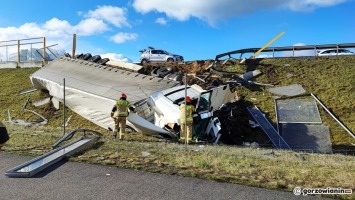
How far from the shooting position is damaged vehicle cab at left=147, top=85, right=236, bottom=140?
12.4 metres

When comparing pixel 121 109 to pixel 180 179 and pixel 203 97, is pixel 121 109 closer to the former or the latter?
pixel 203 97

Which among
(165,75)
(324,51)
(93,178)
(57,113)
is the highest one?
(324,51)

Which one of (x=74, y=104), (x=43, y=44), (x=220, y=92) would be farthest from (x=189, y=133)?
(x=43, y=44)

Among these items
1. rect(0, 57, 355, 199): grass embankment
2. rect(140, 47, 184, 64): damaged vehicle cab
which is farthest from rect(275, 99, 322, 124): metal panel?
rect(140, 47, 184, 64): damaged vehicle cab

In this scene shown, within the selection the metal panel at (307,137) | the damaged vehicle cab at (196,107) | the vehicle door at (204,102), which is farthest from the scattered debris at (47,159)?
the metal panel at (307,137)

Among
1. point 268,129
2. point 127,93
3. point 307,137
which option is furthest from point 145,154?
point 307,137

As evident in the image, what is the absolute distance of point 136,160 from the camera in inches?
276

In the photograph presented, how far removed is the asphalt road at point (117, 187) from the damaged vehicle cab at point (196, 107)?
6159mm

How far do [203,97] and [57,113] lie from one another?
330 inches

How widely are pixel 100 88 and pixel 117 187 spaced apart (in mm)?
10410

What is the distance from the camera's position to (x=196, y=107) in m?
12.5

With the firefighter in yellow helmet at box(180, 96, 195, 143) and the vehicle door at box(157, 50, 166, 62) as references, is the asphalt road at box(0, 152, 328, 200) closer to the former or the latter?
the firefighter in yellow helmet at box(180, 96, 195, 143)

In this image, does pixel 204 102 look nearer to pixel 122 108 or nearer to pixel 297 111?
pixel 122 108

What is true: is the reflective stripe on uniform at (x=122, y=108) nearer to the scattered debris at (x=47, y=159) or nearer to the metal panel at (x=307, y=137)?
the scattered debris at (x=47, y=159)
